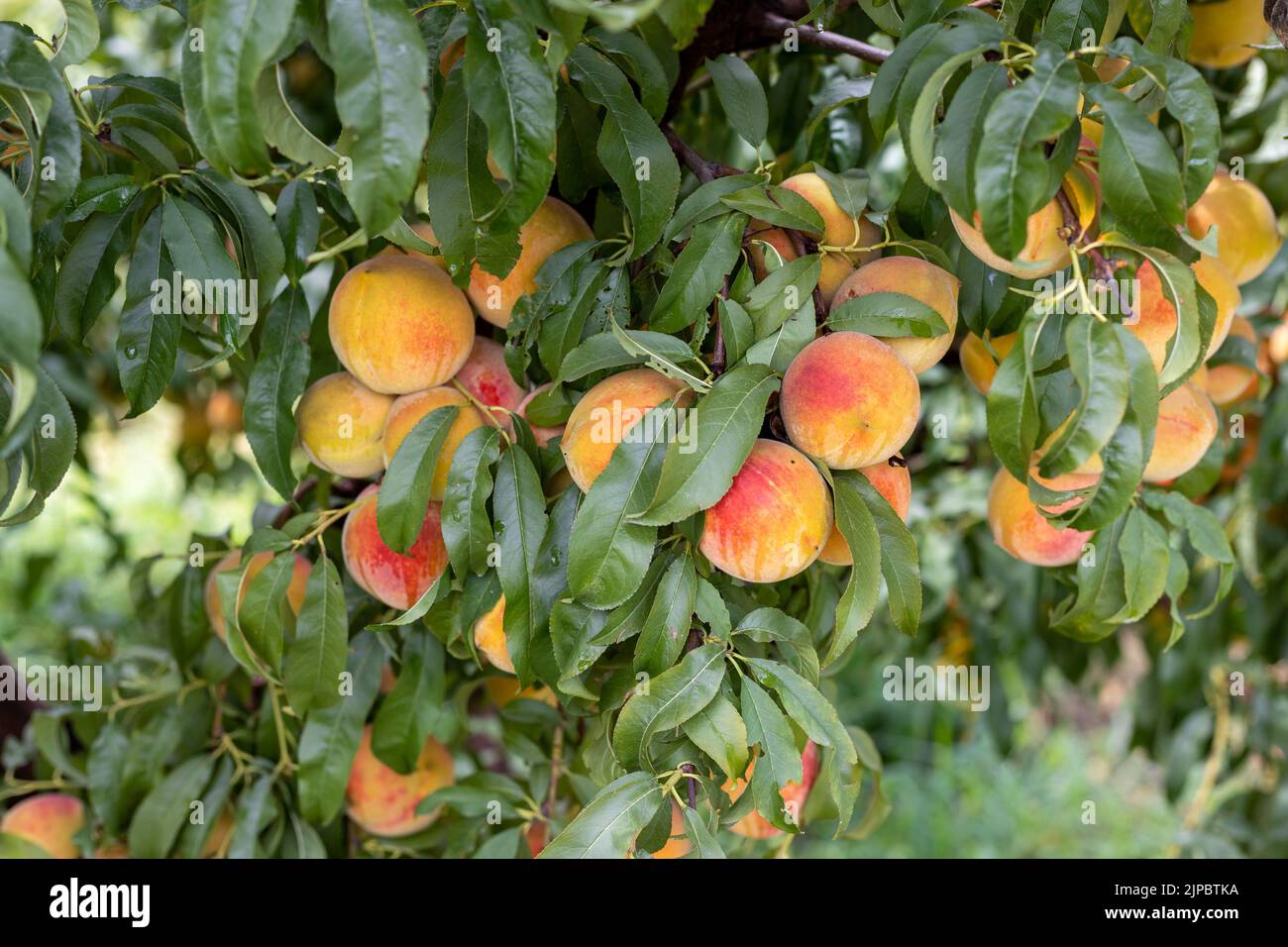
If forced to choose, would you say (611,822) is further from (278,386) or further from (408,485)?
(278,386)

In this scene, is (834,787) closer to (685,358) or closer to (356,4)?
(685,358)

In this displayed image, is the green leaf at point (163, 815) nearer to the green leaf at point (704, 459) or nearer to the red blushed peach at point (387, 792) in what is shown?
the red blushed peach at point (387, 792)

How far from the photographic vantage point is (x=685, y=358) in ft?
2.42

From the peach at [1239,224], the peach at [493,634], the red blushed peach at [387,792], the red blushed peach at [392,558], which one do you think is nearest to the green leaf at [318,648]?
the red blushed peach at [392,558]

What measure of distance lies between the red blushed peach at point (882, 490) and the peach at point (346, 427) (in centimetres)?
41

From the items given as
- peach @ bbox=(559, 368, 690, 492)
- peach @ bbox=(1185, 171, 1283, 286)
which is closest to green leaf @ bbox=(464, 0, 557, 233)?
peach @ bbox=(559, 368, 690, 492)

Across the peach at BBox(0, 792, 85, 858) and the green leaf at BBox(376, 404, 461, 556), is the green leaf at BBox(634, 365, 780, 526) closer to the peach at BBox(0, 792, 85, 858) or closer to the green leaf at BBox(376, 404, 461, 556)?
the green leaf at BBox(376, 404, 461, 556)

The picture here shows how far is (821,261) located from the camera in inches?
32.6

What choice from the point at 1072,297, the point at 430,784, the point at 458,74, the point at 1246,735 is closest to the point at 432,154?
the point at 458,74

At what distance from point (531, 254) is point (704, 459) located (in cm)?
30

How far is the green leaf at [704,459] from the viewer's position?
68 cm

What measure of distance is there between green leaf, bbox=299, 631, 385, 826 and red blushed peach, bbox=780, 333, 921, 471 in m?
0.52
